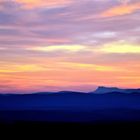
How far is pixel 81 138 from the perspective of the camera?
33.8 meters

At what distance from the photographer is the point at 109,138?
3375 centimetres

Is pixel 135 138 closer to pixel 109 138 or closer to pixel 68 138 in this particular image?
pixel 109 138

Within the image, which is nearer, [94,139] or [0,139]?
[0,139]

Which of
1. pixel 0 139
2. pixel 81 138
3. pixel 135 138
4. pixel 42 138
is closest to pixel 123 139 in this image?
pixel 135 138

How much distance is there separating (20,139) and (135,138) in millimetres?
8598

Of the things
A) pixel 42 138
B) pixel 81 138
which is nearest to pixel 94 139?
pixel 81 138

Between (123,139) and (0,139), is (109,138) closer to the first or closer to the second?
(123,139)

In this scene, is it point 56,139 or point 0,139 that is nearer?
point 0,139

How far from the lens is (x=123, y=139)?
32.5 m

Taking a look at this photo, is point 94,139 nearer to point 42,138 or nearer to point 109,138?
point 109,138

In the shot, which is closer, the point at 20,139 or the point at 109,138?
the point at 20,139

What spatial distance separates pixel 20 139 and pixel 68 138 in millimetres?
3950

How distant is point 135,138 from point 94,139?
308 cm

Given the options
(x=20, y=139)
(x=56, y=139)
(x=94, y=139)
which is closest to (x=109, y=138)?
(x=94, y=139)
